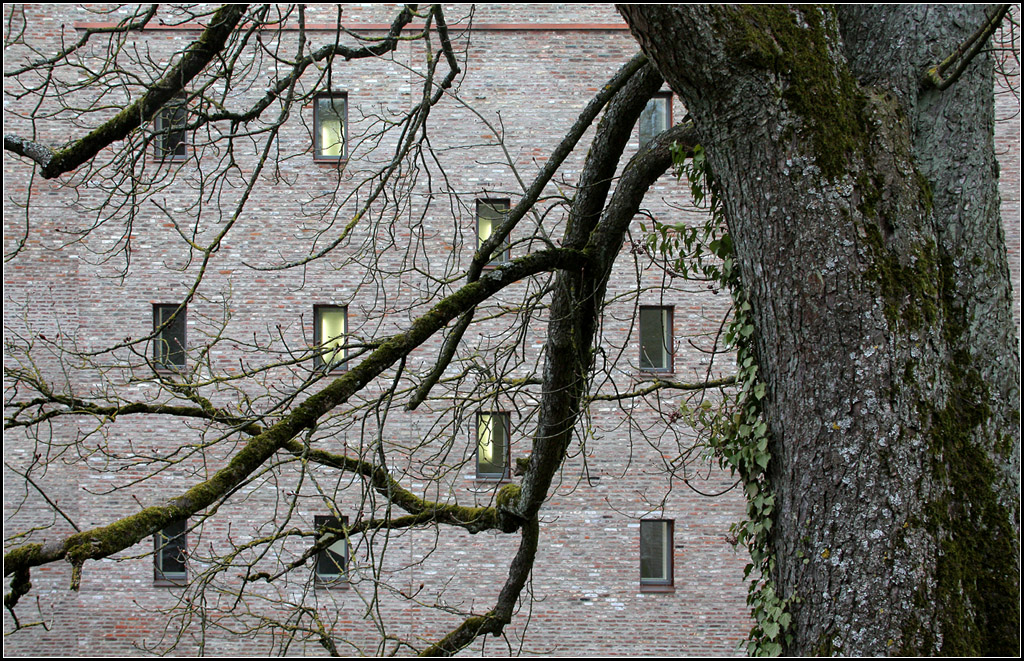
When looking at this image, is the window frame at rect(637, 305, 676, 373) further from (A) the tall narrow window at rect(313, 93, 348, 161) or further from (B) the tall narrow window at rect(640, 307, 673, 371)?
→ (A) the tall narrow window at rect(313, 93, 348, 161)

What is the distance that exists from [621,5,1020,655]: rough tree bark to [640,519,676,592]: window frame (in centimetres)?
950

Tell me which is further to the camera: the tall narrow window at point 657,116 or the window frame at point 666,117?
the tall narrow window at point 657,116

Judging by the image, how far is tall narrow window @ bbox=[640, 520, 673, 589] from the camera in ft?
38.7

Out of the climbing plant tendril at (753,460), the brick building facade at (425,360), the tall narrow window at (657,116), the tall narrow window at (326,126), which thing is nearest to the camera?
the climbing plant tendril at (753,460)

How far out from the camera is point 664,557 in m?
11.8

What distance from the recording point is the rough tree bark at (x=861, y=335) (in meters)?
2.25

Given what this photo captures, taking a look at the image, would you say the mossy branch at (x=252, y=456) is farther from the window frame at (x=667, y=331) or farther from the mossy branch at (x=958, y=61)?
the window frame at (x=667, y=331)

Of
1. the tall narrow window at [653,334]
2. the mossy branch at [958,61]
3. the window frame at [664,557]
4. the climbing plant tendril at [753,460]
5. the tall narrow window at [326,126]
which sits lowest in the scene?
the window frame at [664,557]

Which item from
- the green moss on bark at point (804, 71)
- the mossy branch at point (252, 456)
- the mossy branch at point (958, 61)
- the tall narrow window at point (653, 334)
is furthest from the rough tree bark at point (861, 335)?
the tall narrow window at point (653, 334)

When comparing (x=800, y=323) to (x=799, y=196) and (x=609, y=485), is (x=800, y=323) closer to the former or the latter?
(x=799, y=196)

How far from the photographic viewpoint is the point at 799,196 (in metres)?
2.40

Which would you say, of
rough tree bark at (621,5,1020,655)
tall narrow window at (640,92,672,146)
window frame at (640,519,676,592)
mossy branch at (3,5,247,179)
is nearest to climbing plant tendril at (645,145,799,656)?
rough tree bark at (621,5,1020,655)

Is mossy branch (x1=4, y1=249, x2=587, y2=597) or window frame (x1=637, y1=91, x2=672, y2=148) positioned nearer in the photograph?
mossy branch (x1=4, y1=249, x2=587, y2=597)

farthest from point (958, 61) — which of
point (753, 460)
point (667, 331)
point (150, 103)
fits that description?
point (667, 331)
